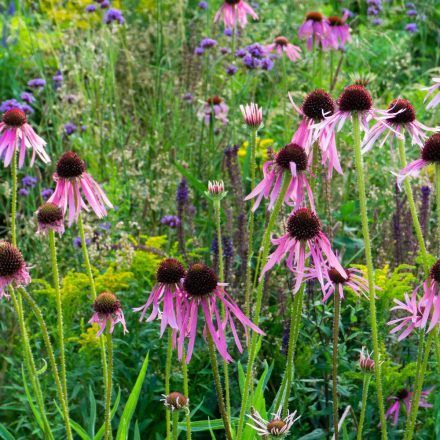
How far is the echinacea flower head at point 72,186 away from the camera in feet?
5.78

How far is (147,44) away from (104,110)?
1136 mm

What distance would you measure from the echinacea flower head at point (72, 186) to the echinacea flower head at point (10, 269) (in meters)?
0.22

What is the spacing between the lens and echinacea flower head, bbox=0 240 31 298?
5.01ft

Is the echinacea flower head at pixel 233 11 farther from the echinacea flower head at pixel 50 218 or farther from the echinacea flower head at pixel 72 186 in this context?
the echinacea flower head at pixel 50 218

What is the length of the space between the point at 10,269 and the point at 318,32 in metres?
2.80

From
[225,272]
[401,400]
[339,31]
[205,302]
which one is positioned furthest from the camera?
[339,31]

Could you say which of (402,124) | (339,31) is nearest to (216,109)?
(339,31)

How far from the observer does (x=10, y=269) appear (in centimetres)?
153

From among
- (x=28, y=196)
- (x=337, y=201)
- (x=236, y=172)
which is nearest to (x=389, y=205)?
(x=337, y=201)

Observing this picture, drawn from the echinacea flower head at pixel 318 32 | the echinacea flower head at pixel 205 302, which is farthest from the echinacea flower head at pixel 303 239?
the echinacea flower head at pixel 318 32

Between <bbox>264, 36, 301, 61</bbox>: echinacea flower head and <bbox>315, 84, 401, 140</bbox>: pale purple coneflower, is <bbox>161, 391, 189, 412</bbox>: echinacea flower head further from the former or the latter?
<bbox>264, 36, 301, 61</bbox>: echinacea flower head

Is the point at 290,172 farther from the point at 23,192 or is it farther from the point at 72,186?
the point at 23,192

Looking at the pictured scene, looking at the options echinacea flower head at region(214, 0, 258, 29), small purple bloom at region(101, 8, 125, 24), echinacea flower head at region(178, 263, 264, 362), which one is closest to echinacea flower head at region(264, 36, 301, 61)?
echinacea flower head at region(214, 0, 258, 29)

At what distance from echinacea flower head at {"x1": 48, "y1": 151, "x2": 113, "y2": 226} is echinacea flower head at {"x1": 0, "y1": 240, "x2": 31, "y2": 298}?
217mm
